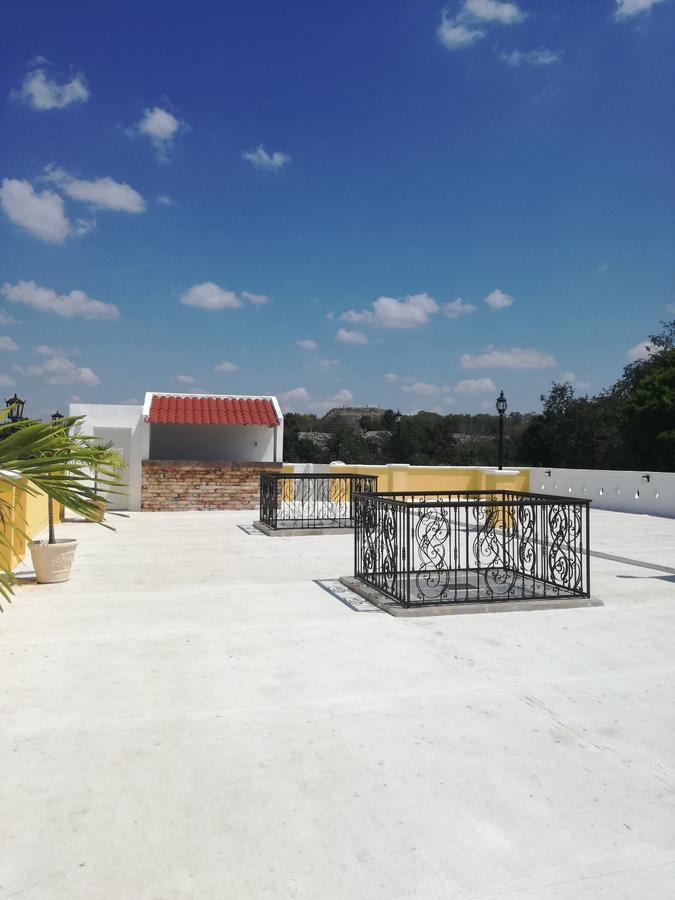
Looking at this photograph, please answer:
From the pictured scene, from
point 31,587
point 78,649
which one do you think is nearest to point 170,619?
point 78,649

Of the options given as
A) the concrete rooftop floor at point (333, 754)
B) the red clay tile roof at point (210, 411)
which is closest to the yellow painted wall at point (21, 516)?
the concrete rooftop floor at point (333, 754)

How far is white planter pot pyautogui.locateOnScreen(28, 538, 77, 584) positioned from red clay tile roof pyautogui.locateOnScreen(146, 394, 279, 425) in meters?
9.93

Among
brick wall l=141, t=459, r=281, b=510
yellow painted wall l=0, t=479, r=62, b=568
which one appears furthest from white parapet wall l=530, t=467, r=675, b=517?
yellow painted wall l=0, t=479, r=62, b=568

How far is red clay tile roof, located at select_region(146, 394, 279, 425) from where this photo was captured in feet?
58.7

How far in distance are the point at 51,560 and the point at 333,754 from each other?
5.37 m

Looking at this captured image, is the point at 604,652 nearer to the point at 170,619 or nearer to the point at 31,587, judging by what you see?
the point at 170,619

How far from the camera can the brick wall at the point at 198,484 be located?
56.4ft

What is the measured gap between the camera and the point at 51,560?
752 cm

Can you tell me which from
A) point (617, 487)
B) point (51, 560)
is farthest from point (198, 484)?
point (617, 487)

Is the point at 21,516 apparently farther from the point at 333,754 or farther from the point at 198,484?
the point at 198,484

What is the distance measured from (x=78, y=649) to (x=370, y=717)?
98.4 inches

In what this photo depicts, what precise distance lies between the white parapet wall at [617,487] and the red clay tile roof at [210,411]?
8420 millimetres

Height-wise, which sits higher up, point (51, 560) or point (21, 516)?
point (21, 516)

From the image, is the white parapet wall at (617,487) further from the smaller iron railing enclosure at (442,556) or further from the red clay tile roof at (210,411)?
the smaller iron railing enclosure at (442,556)
